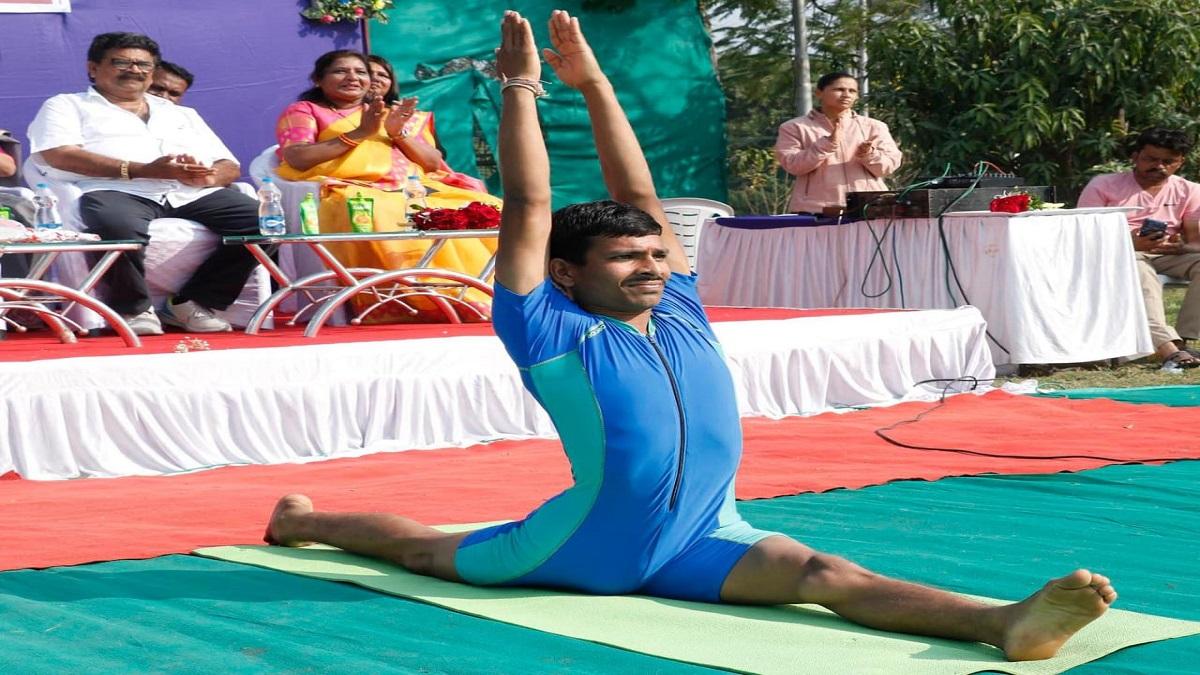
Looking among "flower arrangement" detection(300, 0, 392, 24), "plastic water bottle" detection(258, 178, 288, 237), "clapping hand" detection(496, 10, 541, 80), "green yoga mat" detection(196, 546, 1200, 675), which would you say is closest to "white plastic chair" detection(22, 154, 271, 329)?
"plastic water bottle" detection(258, 178, 288, 237)

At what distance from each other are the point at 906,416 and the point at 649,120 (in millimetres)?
5499

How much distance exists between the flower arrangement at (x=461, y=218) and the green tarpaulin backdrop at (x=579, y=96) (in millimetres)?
3773

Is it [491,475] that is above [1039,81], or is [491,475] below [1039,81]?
below

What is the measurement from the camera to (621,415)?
2.84 meters

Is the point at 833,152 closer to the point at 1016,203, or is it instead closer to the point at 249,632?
the point at 1016,203

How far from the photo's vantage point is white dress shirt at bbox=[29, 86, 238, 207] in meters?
6.88

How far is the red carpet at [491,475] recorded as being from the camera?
388 cm

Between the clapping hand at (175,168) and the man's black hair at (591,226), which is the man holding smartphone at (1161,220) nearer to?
the clapping hand at (175,168)

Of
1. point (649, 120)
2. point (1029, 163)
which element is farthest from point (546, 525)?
point (1029, 163)

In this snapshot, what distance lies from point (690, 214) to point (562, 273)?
7.26 meters

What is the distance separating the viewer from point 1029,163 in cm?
1219

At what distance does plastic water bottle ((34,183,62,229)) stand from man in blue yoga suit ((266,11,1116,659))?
3844 millimetres

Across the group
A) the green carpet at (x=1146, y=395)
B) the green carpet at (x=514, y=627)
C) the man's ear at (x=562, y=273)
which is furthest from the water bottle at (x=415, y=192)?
the man's ear at (x=562, y=273)

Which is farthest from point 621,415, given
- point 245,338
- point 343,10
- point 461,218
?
point 343,10
